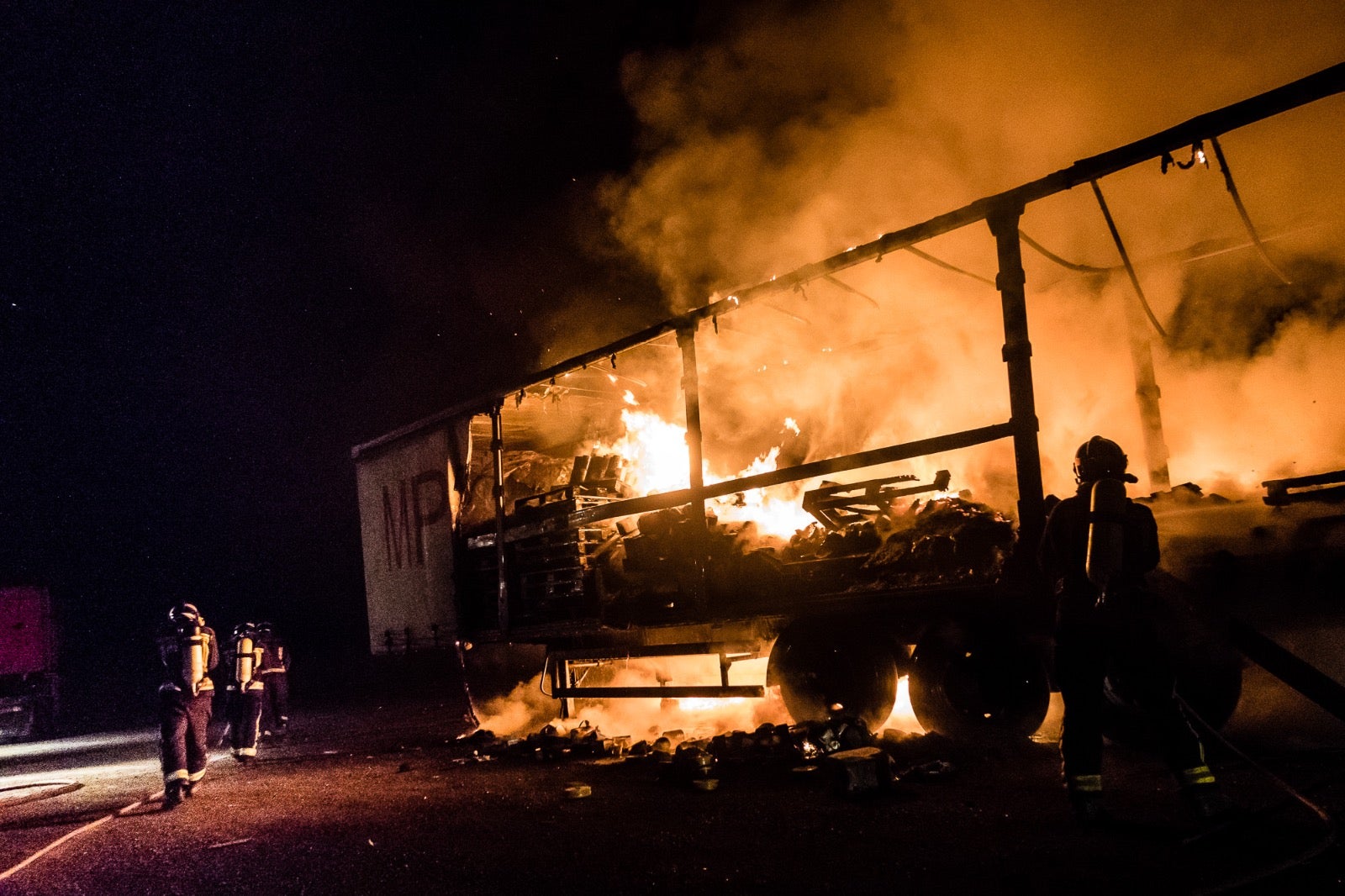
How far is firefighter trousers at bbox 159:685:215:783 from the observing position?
23.3 ft

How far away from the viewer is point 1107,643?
4078mm

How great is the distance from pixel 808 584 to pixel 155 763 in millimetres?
8811

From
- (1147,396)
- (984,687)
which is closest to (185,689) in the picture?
(984,687)

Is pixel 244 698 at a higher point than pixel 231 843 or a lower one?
higher

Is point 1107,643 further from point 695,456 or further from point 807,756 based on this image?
point 695,456

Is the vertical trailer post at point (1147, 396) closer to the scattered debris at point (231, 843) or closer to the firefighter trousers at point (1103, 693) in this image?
the firefighter trousers at point (1103, 693)

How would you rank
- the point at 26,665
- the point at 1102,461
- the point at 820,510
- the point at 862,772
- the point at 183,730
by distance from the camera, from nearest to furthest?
the point at 1102,461 → the point at 862,772 → the point at 820,510 → the point at 183,730 → the point at 26,665

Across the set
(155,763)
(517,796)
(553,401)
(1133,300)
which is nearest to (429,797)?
(517,796)

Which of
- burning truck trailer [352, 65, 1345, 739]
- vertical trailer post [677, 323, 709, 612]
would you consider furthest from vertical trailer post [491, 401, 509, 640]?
vertical trailer post [677, 323, 709, 612]

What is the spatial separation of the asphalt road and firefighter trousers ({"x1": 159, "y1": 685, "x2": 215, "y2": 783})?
12.4 inches

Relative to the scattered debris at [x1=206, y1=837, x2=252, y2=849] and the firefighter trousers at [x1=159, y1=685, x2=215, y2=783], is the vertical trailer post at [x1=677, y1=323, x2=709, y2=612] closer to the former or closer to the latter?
the scattered debris at [x1=206, y1=837, x2=252, y2=849]

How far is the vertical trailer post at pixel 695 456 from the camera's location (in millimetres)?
7359

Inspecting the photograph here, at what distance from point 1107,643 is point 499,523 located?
6.77m

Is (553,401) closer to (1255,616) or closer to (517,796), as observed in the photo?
(517,796)
